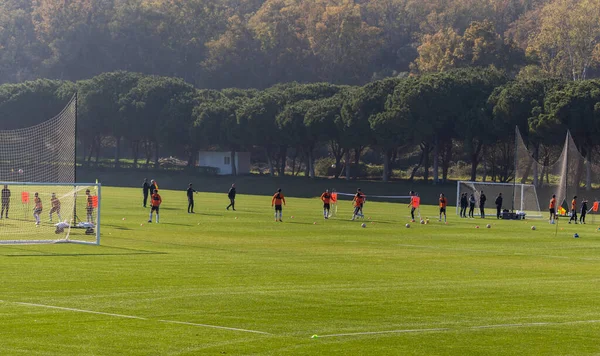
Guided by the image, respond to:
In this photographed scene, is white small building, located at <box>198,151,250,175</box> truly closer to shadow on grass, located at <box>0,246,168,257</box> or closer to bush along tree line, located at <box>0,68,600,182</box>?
bush along tree line, located at <box>0,68,600,182</box>

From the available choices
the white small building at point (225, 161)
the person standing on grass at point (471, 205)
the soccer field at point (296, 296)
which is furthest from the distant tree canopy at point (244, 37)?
the soccer field at point (296, 296)

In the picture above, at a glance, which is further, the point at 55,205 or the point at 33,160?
the point at 33,160

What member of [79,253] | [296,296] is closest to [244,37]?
[79,253]

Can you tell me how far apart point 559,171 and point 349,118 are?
1358 inches

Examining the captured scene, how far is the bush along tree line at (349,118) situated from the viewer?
8850 centimetres

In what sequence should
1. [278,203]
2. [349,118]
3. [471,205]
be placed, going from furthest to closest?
[349,118] < [471,205] < [278,203]

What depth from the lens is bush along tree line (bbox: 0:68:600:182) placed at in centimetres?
8850

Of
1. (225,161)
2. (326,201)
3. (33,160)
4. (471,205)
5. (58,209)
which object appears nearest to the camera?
(58,209)

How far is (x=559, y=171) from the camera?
2680 inches

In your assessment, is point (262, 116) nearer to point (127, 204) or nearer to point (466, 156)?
point (466, 156)

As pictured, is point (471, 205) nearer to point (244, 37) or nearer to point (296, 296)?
point (296, 296)

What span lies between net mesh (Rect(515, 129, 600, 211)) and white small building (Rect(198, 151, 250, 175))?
1560 inches

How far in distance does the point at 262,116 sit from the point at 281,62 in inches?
2352

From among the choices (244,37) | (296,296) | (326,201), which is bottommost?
(296,296)
